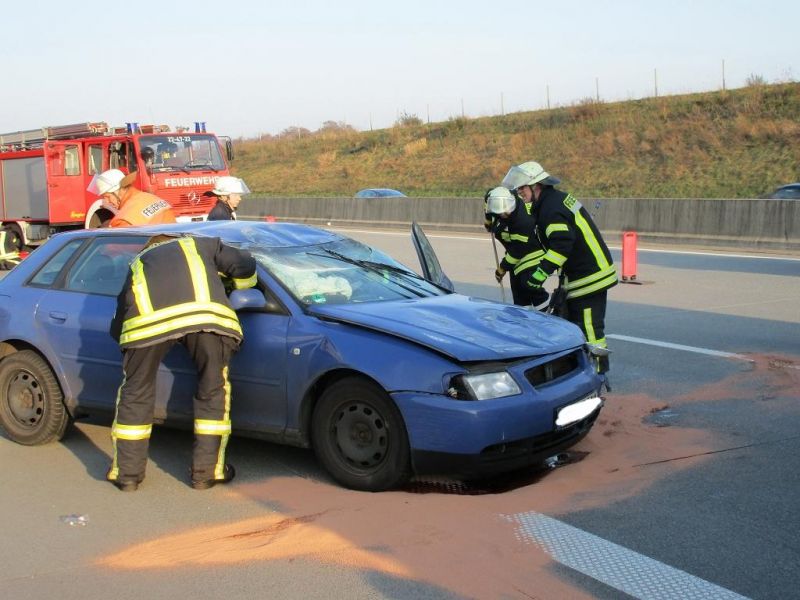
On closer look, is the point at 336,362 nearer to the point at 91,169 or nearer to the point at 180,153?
the point at 180,153

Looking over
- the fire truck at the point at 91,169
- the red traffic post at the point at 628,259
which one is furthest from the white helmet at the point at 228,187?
the fire truck at the point at 91,169

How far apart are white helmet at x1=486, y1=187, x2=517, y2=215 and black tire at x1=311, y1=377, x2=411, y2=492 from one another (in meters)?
3.28

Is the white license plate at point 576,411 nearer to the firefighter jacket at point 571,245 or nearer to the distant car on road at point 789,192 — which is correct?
the firefighter jacket at point 571,245

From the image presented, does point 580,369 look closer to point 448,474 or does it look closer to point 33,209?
point 448,474

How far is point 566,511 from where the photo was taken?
495 centimetres

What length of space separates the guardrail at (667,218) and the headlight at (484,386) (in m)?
15.5

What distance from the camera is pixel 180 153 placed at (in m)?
20.5

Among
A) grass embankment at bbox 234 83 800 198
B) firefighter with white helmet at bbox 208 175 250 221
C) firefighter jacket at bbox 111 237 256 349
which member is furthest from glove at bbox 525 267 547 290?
grass embankment at bbox 234 83 800 198

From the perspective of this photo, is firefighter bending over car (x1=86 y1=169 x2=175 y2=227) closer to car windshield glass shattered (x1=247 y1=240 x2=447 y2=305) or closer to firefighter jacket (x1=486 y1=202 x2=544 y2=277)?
car windshield glass shattered (x1=247 y1=240 x2=447 y2=305)

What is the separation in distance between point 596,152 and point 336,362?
40.0 meters

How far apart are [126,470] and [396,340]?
5.61 feet

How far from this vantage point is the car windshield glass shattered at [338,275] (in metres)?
6.00

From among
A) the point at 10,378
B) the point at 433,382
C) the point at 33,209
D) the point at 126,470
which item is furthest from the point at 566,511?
the point at 33,209

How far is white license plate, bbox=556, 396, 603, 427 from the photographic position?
5.38m
